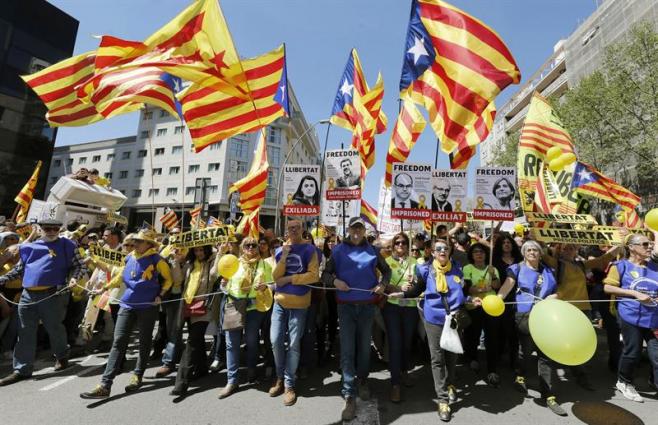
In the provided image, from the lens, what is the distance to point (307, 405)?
3.80m

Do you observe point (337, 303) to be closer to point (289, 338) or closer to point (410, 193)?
point (289, 338)

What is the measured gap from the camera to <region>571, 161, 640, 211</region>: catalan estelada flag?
682 centimetres

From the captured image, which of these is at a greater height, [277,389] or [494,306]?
[494,306]

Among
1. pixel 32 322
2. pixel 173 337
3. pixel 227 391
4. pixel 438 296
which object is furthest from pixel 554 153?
pixel 32 322

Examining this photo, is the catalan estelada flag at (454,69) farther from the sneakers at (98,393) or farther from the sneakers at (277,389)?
the sneakers at (98,393)

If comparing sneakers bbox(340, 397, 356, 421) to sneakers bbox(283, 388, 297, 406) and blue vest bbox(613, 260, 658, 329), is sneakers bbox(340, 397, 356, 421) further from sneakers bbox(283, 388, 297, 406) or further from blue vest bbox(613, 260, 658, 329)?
blue vest bbox(613, 260, 658, 329)

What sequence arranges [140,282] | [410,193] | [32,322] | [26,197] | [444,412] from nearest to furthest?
[444,412]
[140,282]
[32,322]
[410,193]
[26,197]

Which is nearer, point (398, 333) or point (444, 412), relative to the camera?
point (444, 412)

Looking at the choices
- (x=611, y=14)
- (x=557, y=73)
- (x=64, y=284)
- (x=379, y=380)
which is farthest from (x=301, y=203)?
(x=557, y=73)

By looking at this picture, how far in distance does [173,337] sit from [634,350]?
240 inches

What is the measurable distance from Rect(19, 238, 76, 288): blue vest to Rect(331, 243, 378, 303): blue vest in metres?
4.08

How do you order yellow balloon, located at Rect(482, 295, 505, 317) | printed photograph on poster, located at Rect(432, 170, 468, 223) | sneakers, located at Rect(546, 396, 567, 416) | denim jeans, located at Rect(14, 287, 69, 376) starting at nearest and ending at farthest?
sneakers, located at Rect(546, 396, 567, 416) < yellow balloon, located at Rect(482, 295, 505, 317) < denim jeans, located at Rect(14, 287, 69, 376) < printed photograph on poster, located at Rect(432, 170, 468, 223)

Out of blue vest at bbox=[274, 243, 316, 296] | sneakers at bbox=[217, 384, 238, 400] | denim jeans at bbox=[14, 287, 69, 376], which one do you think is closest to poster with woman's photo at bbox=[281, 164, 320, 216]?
blue vest at bbox=[274, 243, 316, 296]

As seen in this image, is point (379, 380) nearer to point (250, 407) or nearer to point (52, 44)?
point (250, 407)
